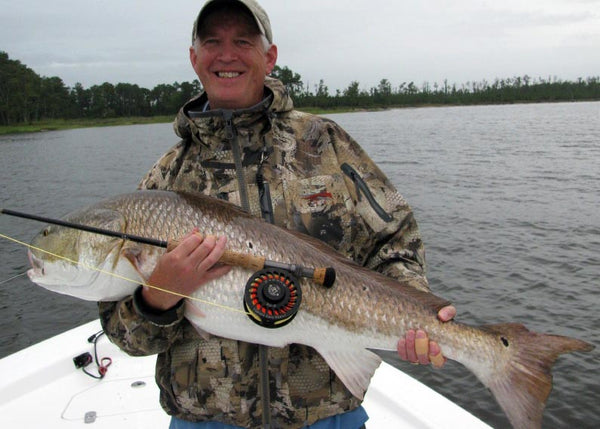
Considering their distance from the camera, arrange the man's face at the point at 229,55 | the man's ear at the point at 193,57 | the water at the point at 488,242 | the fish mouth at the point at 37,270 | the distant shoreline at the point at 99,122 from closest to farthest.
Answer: the man's face at the point at 229,55 < the man's ear at the point at 193,57 < the fish mouth at the point at 37,270 < the water at the point at 488,242 < the distant shoreline at the point at 99,122

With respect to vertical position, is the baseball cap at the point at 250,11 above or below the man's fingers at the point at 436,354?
above

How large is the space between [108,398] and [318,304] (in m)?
2.84

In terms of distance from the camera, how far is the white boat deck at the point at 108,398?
13.3 feet

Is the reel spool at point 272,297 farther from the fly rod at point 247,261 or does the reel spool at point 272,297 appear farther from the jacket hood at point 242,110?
the jacket hood at point 242,110

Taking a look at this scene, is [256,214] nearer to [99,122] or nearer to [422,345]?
[422,345]

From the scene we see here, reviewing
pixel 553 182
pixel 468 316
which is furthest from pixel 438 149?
pixel 468 316

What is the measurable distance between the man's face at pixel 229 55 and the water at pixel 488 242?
246 inches

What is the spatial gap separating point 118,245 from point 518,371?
2089 millimetres

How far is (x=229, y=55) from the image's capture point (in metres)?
2.47

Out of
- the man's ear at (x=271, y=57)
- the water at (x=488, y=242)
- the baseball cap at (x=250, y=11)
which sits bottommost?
the water at (x=488, y=242)

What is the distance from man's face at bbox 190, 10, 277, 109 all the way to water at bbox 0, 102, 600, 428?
20.5 feet

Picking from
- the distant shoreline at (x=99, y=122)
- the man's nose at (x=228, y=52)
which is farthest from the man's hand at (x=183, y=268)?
the distant shoreline at (x=99, y=122)

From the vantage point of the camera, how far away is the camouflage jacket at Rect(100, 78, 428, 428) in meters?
2.38

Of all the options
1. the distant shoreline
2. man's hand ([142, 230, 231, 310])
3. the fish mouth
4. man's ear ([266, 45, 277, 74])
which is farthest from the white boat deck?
the distant shoreline
